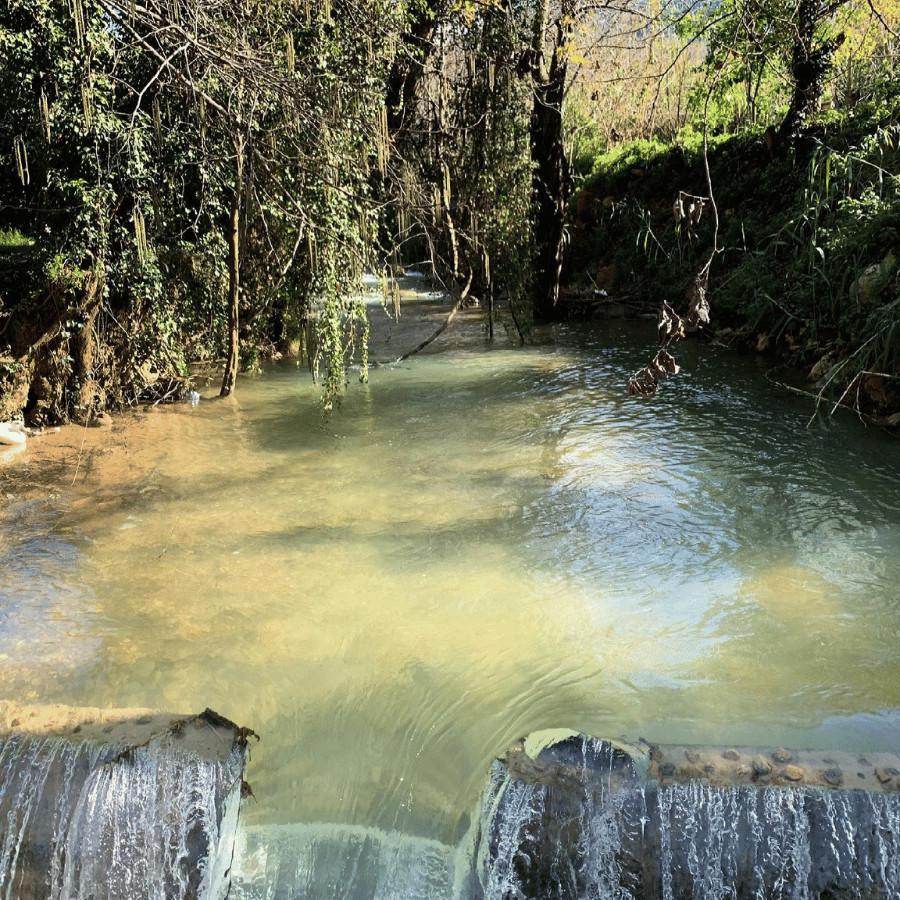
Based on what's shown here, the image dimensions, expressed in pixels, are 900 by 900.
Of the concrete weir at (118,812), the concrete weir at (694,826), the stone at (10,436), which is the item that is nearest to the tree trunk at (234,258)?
the stone at (10,436)

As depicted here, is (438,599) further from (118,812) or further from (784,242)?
(784,242)

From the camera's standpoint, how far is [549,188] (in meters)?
11.3

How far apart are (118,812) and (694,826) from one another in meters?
1.78

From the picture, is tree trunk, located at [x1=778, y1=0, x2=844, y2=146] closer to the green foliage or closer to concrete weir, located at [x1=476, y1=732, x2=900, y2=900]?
the green foliage

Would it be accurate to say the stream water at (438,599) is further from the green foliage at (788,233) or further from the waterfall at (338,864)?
the green foliage at (788,233)

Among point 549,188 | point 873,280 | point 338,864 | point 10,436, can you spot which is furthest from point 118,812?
point 549,188

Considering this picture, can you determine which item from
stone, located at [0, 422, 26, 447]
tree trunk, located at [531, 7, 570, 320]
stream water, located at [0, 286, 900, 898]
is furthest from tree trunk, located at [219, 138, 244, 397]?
tree trunk, located at [531, 7, 570, 320]

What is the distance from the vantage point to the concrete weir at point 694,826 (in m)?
2.46

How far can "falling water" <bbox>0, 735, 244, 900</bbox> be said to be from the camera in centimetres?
268

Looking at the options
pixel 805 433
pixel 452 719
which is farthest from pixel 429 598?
pixel 805 433

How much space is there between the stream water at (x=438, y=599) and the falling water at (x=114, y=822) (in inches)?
5.8

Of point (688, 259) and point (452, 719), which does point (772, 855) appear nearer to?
point (452, 719)

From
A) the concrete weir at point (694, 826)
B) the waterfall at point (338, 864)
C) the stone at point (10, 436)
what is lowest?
the waterfall at point (338, 864)

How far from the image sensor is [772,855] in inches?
98.1
